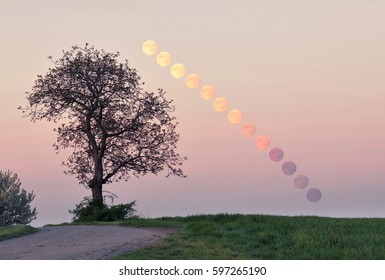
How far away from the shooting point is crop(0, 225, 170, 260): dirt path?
79.3 ft

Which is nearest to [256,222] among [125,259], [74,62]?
[125,259]

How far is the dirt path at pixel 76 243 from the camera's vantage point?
24172 mm

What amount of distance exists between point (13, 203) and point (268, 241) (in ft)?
115

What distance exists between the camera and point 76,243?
2761cm

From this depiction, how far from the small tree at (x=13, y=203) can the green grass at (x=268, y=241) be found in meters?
23.2

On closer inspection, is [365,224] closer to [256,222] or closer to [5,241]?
[256,222]

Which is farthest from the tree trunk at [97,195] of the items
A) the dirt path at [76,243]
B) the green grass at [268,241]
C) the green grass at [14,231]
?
the dirt path at [76,243]

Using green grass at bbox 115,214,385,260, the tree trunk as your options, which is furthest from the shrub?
green grass at bbox 115,214,385,260

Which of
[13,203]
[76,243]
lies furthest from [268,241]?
[13,203]

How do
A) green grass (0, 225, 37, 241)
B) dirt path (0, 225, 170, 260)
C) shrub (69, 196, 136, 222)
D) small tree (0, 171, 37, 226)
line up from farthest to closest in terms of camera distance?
small tree (0, 171, 37, 226) < shrub (69, 196, 136, 222) < green grass (0, 225, 37, 241) < dirt path (0, 225, 170, 260)

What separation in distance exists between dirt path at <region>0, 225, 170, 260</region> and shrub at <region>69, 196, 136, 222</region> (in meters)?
9.73

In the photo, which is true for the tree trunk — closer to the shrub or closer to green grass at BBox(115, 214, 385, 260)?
the shrub

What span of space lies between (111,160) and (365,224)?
21.4 meters

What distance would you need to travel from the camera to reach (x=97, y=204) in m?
46.7
